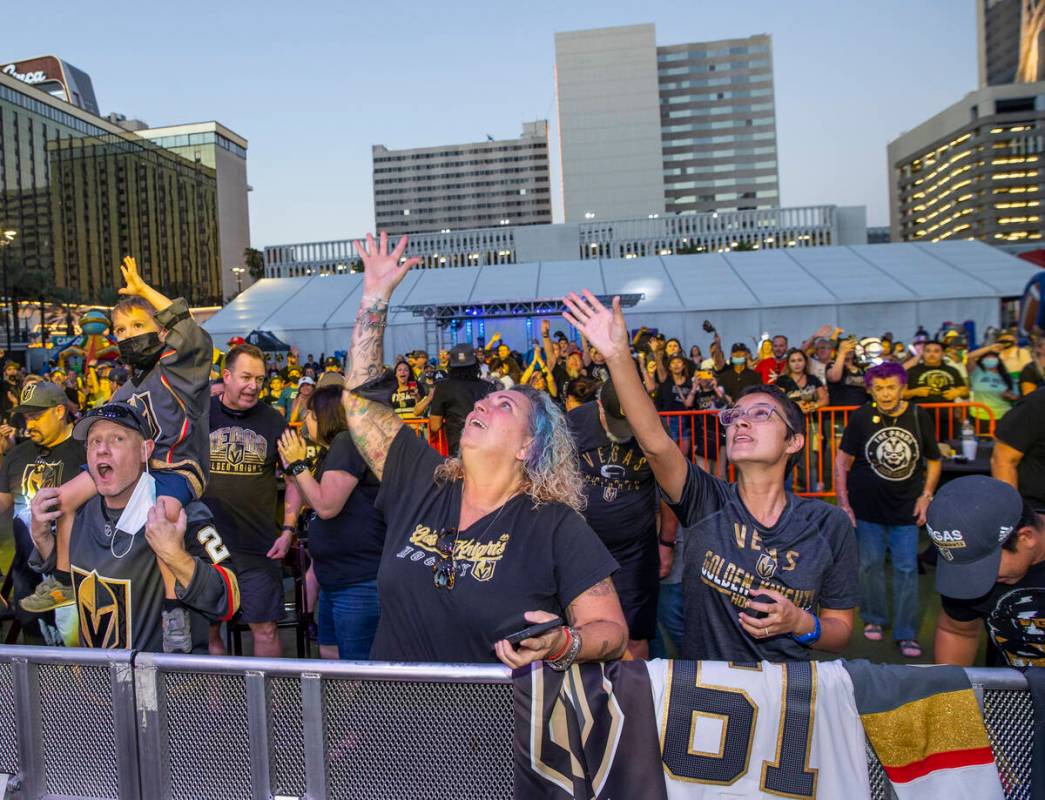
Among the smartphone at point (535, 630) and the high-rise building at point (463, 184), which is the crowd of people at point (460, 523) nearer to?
the smartphone at point (535, 630)

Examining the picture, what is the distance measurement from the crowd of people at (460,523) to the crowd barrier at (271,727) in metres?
0.25

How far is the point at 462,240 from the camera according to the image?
45906mm

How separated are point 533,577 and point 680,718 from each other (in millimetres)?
553

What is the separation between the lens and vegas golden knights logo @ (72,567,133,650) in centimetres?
257

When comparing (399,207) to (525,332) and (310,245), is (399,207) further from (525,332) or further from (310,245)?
(525,332)

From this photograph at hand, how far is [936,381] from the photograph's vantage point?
8.41 m

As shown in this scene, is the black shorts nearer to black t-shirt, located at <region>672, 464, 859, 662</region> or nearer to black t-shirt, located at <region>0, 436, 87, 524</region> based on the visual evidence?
black t-shirt, located at <region>0, 436, 87, 524</region>

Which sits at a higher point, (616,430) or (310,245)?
(310,245)

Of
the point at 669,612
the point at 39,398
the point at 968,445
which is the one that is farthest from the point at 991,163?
the point at 39,398

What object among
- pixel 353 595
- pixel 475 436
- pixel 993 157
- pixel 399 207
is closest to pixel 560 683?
pixel 475 436

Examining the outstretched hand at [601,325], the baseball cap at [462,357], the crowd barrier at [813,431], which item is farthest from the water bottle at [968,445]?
the outstretched hand at [601,325]

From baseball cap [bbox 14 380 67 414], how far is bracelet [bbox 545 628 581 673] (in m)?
3.49

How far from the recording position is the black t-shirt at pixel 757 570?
2611mm

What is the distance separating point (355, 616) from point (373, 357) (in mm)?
1467
